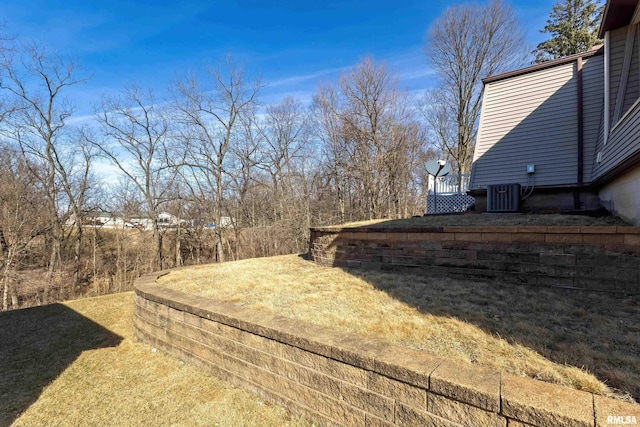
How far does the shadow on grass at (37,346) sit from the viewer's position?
2.71 meters

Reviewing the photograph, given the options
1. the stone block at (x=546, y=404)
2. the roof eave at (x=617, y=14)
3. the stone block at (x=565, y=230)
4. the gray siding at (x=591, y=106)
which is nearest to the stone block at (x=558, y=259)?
the stone block at (x=565, y=230)

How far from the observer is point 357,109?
15.1 metres

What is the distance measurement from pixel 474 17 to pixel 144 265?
18.8 metres

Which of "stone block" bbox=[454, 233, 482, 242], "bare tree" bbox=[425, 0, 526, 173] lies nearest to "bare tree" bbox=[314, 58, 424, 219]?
"bare tree" bbox=[425, 0, 526, 173]

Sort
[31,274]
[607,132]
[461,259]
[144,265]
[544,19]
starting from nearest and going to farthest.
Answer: [461,259] < [607,132] < [31,274] < [144,265] < [544,19]

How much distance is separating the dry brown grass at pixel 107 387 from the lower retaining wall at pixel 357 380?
0.15 m

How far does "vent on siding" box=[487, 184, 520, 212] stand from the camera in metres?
6.68

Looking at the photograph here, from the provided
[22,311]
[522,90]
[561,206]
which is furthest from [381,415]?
[522,90]

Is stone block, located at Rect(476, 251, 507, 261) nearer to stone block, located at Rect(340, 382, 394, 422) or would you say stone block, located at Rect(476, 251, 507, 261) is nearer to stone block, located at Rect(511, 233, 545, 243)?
stone block, located at Rect(511, 233, 545, 243)

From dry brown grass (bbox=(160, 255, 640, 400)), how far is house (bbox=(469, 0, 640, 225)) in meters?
2.49

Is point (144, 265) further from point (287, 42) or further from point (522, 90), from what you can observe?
point (522, 90)

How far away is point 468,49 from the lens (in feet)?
49.0

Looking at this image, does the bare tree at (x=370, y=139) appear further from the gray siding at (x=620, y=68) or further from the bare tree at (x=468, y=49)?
the gray siding at (x=620, y=68)

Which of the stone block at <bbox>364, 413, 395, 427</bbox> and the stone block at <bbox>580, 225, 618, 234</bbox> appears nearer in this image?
the stone block at <bbox>364, 413, 395, 427</bbox>
